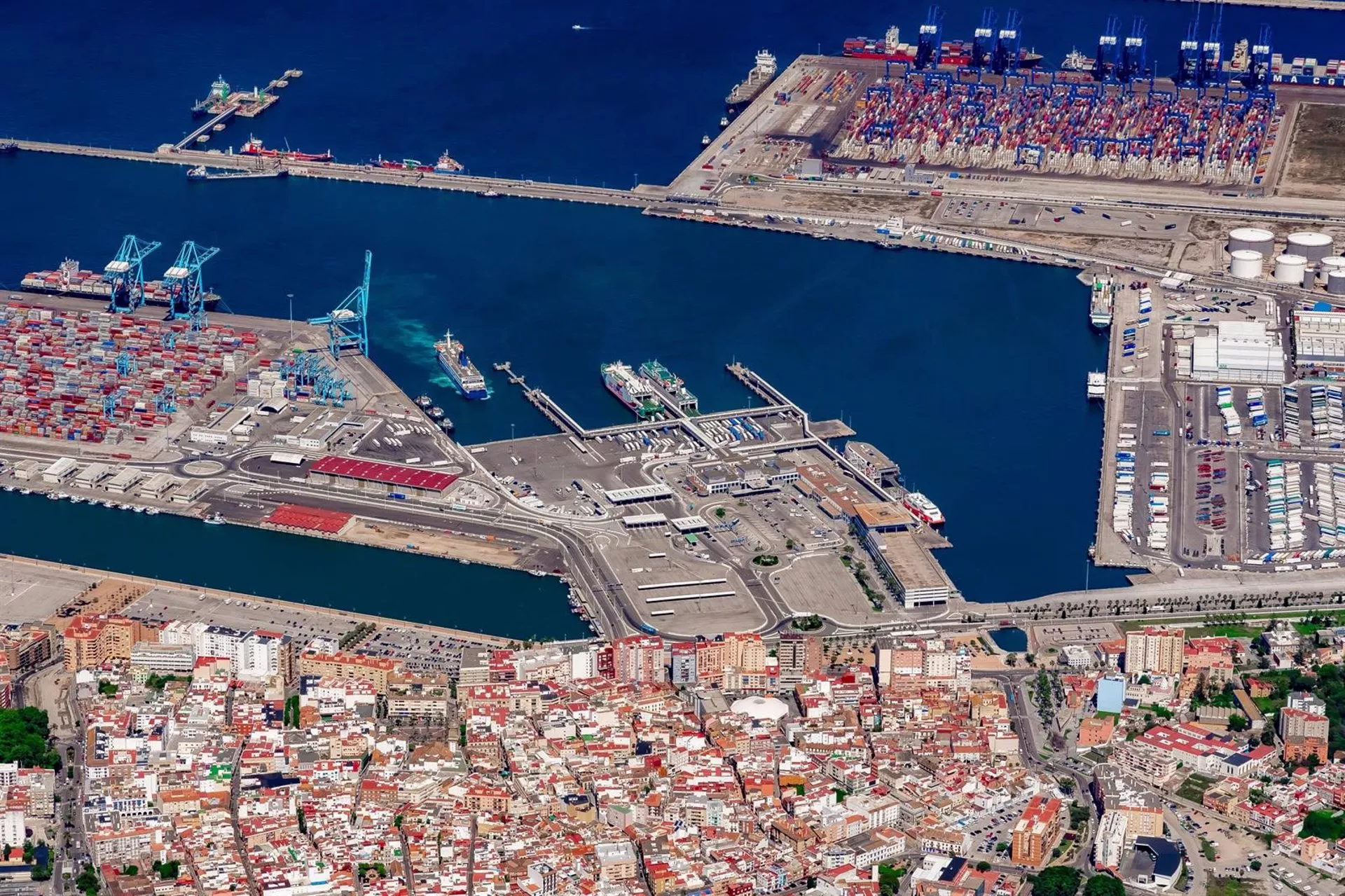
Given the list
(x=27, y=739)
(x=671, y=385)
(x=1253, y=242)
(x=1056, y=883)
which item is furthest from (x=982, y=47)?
(x=1056, y=883)

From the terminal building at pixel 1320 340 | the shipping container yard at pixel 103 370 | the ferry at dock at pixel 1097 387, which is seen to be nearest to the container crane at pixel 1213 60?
the terminal building at pixel 1320 340

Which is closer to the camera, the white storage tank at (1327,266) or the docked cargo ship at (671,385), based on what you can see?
the docked cargo ship at (671,385)

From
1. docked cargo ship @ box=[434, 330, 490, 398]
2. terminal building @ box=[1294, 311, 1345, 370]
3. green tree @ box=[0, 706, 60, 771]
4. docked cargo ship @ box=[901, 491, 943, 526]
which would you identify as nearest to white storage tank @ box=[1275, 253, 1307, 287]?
terminal building @ box=[1294, 311, 1345, 370]

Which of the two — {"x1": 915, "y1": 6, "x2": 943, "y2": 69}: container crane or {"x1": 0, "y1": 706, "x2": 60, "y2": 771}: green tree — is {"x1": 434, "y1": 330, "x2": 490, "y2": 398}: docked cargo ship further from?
{"x1": 915, "y1": 6, "x2": 943, "y2": 69}: container crane

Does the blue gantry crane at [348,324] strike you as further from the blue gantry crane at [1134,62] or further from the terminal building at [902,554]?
the blue gantry crane at [1134,62]

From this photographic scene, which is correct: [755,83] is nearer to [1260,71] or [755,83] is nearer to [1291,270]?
[1260,71]

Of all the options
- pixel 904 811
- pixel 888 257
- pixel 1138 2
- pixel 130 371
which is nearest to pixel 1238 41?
pixel 1138 2
